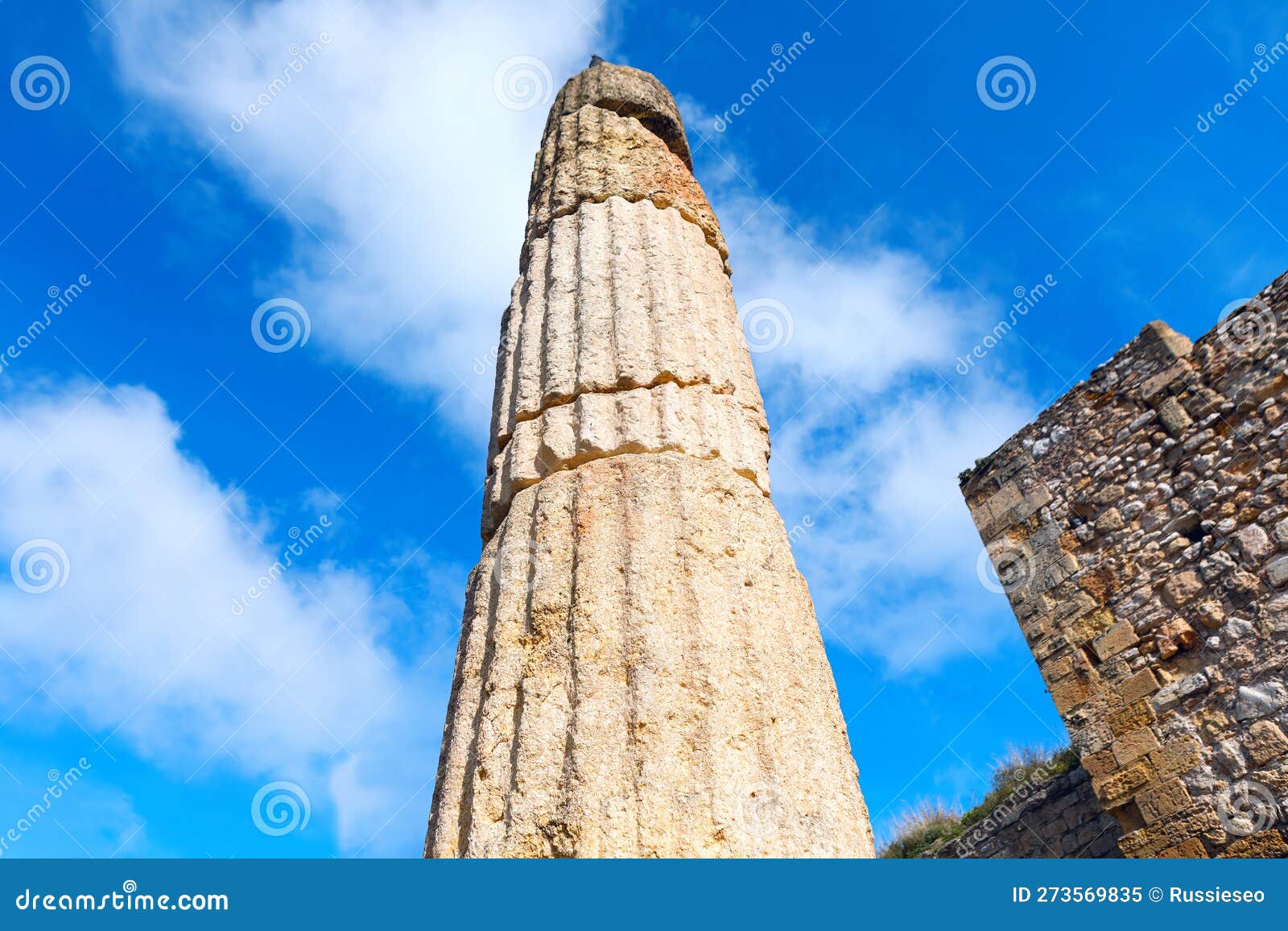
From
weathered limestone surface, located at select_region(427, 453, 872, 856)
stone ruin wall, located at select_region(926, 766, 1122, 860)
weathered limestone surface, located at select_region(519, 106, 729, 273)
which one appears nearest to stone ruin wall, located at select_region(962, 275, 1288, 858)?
stone ruin wall, located at select_region(926, 766, 1122, 860)

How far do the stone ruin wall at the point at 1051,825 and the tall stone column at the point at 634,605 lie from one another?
472cm

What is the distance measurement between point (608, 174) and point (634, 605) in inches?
102

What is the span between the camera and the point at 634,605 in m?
2.73

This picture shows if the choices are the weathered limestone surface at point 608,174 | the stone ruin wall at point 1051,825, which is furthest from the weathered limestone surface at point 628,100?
the stone ruin wall at point 1051,825

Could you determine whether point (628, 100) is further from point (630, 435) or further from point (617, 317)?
point (630, 435)

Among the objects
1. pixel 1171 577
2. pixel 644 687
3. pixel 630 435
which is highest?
pixel 1171 577

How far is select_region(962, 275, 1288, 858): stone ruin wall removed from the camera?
5.73 m

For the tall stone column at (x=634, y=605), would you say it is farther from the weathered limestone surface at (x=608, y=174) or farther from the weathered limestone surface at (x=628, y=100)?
the weathered limestone surface at (x=628, y=100)

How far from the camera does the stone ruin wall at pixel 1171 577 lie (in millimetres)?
5734

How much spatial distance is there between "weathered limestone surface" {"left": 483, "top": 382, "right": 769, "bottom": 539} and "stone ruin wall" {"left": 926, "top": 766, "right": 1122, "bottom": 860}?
466 centimetres

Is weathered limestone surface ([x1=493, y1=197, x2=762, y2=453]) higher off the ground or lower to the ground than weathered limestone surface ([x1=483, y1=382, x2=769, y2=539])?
higher

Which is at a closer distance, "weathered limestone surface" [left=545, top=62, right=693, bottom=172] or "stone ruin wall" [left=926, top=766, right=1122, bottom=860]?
"weathered limestone surface" [left=545, top=62, right=693, bottom=172]

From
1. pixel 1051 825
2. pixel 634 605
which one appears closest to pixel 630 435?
pixel 634 605

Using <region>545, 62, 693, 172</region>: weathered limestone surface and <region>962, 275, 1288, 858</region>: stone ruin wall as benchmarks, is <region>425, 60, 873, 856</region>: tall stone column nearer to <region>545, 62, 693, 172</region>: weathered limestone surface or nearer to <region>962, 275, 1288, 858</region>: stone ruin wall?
<region>545, 62, 693, 172</region>: weathered limestone surface
